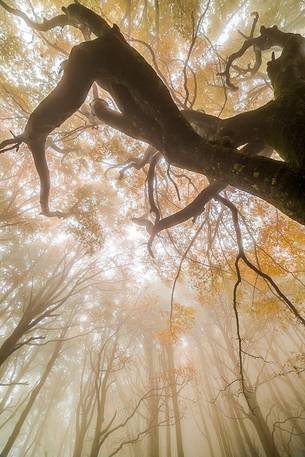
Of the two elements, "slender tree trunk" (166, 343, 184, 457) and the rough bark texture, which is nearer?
the rough bark texture

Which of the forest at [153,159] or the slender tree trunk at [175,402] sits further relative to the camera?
the slender tree trunk at [175,402]

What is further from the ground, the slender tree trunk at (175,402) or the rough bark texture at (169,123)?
the slender tree trunk at (175,402)

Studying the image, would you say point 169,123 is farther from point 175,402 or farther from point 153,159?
point 175,402

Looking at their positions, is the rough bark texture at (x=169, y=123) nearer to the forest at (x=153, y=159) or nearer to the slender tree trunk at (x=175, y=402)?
the forest at (x=153, y=159)

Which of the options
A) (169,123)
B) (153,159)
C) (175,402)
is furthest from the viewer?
(175,402)

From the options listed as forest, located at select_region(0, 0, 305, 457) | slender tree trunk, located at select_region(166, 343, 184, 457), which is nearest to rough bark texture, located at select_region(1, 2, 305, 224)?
forest, located at select_region(0, 0, 305, 457)

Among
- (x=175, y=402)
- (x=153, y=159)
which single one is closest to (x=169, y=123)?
(x=153, y=159)

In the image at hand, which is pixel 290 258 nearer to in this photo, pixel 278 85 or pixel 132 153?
pixel 132 153

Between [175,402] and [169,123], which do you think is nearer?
[169,123]

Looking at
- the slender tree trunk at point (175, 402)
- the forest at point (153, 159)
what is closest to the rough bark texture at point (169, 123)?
the forest at point (153, 159)

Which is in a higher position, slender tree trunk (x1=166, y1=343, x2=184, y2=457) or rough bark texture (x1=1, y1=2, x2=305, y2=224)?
slender tree trunk (x1=166, y1=343, x2=184, y2=457)

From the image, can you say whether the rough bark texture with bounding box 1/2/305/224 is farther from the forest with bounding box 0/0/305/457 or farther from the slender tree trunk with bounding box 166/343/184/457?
the slender tree trunk with bounding box 166/343/184/457

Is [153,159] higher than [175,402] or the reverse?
the reverse

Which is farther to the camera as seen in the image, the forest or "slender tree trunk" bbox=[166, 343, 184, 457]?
"slender tree trunk" bbox=[166, 343, 184, 457]
